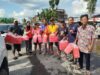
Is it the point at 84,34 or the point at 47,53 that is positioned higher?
the point at 84,34

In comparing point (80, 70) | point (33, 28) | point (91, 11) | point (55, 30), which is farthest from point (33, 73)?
point (91, 11)

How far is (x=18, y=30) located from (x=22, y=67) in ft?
14.5

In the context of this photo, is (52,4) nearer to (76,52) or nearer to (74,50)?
(74,50)

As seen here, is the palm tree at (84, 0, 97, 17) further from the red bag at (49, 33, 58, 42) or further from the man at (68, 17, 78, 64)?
→ the man at (68, 17, 78, 64)

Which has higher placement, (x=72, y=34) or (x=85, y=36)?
(x=85, y=36)

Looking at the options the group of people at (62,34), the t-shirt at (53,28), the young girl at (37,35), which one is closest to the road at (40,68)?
the group of people at (62,34)

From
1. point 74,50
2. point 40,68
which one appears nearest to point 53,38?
point 40,68

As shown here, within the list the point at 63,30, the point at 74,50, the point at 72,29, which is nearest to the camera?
the point at 74,50

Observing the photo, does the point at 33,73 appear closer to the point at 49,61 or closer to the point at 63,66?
the point at 63,66

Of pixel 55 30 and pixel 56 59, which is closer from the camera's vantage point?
pixel 56 59

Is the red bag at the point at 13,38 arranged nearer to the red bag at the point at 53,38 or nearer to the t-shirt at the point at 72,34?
the red bag at the point at 53,38

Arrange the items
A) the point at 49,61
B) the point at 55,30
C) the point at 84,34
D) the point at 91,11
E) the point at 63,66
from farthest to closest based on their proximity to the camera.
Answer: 1. the point at 91,11
2. the point at 55,30
3. the point at 49,61
4. the point at 63,66
5. the point at 84,34

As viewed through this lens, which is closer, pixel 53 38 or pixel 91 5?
pixel 53 38

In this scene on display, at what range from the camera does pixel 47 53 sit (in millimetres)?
18484
